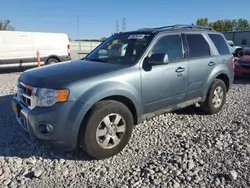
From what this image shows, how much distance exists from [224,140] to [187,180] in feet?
4.47

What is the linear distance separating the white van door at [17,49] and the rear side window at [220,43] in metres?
9.16

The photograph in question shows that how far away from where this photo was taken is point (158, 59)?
3449 millimetres

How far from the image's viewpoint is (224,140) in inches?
145

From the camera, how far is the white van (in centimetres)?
1080

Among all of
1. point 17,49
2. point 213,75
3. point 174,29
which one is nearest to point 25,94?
point 174,29

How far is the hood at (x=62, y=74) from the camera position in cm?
291

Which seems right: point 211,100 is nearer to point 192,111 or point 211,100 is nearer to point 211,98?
point 211,98

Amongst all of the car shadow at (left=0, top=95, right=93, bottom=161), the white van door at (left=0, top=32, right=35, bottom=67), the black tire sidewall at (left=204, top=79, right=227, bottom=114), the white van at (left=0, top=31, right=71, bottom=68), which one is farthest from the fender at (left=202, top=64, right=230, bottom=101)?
the white van door at (left=0, top=32, right=35, bottom=67)

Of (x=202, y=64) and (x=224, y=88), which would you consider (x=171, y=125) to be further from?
(x=224, y=88)

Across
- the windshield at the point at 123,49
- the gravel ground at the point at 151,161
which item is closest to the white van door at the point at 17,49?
the gravel ground at the point at 151,161

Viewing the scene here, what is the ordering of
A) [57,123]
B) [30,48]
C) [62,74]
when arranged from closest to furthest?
[57,123]
[62,74]
[30,48]

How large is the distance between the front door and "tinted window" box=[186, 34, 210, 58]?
26 cm

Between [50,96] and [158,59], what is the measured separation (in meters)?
1.63

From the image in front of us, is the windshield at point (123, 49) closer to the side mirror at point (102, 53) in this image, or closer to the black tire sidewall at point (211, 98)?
the side mirror at point (102, 53)
